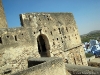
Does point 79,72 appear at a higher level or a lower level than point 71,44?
lower

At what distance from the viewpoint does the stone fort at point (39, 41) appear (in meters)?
9.33

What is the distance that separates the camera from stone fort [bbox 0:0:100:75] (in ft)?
30.6

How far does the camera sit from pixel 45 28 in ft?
40.9

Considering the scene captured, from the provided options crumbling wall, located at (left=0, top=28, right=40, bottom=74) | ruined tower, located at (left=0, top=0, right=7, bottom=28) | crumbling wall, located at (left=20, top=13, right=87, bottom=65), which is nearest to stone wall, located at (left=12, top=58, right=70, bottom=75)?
crumbling wall, located at (left=0, top=28, right=40, bottom=74)

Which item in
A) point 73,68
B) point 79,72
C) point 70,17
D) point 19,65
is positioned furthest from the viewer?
point 70,17

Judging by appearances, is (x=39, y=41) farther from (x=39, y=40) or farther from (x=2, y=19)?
(x=2, y=19)

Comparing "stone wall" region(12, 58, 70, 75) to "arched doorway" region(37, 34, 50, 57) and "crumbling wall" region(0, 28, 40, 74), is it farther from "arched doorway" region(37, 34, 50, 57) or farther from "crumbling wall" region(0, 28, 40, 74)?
"arched doorway" region(37, 34, 50, 57)

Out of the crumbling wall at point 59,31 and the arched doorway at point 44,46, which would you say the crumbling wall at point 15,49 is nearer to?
the crumbling wall at point 59,31

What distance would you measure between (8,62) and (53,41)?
16.2ft

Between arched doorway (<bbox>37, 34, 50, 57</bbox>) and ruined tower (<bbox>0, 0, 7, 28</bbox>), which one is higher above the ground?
ruined tower (<bbox>0, 0, 7, 28</bbox>)

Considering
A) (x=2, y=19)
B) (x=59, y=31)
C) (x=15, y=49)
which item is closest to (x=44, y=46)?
(x=59, y=31)

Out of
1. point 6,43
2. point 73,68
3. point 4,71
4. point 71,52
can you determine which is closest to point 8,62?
point 4,71

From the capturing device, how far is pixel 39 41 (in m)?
13.5

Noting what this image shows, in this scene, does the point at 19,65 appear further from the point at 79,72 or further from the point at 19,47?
the point at 79,72
